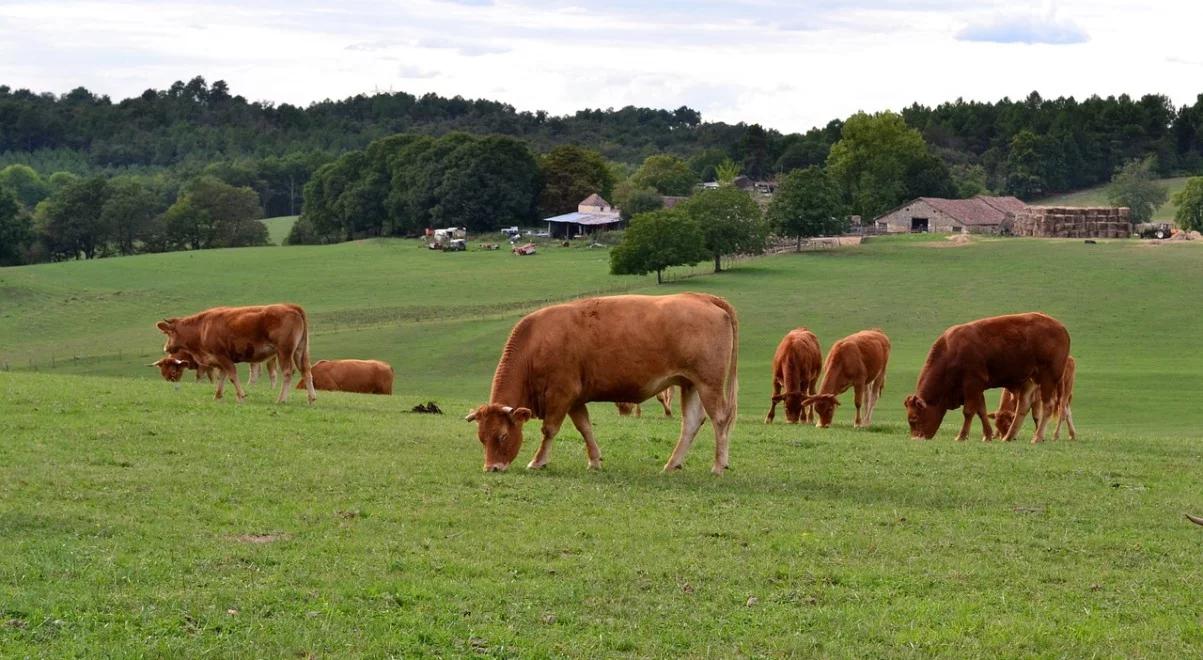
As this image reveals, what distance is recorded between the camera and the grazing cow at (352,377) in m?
35.2

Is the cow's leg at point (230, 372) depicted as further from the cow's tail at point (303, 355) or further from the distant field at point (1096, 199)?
the distant field at point (1096, 199)

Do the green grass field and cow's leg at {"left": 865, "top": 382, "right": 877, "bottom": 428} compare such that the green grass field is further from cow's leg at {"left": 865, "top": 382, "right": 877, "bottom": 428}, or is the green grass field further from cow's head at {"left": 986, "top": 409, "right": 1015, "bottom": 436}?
cow's leg at {"left": 865, "top": 382, "right": 877, "bottom": 428}

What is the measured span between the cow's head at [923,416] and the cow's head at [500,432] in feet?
29.8

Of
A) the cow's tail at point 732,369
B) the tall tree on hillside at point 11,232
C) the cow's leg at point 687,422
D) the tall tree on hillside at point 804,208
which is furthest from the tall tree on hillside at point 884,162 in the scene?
the cow's leg at point 687,422

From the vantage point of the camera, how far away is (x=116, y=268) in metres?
99.4

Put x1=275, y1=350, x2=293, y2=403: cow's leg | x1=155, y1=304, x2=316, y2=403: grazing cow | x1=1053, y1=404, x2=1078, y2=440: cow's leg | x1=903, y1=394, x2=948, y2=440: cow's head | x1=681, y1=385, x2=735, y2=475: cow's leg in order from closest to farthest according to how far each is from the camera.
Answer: x1=681, y1=385, x2=735, y2=475: cow's leg < x1=903, y1=394, x2=948, y2=440: cow's head < x1=1053, y1=404, x2=1078, y2=440: cow's leg < x1=275, y1=350, x2=293, y2=403: cow's leg < x1=155, y1=304, x2=316, y2=403: grazing cow

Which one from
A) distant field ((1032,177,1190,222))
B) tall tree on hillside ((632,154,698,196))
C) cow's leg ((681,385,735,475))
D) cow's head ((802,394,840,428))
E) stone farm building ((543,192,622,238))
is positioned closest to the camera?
cow's leg ((681,385,735,475))

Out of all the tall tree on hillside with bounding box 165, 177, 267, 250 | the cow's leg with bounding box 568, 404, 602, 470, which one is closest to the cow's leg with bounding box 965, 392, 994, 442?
the cow's leg with bounding box 568, 404, 602, 470

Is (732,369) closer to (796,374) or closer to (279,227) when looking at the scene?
(796,374)

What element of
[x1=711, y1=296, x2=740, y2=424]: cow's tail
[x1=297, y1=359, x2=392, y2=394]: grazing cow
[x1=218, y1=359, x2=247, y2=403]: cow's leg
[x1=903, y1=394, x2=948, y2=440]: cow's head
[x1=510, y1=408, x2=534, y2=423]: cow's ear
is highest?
[x1=711, y1=296, x2=740, y2=424]: cow's tail

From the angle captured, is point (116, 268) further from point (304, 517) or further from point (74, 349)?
point (304, 517)

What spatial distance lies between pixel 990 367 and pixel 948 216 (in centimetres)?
10546

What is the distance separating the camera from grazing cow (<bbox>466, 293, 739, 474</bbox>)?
59.0 feet

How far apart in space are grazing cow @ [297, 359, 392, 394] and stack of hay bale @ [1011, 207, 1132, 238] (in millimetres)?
91620
